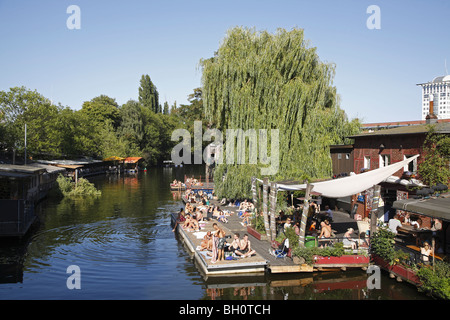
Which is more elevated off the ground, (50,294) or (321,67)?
(321,67)

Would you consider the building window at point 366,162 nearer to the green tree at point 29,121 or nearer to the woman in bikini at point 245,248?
the woman in bikini at point 245,248

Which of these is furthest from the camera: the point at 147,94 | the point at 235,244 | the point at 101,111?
the point at 147,94

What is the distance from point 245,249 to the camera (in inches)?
699

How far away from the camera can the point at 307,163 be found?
2606 cm

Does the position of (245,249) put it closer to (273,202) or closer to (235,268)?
(235,268)

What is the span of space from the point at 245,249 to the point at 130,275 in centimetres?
522

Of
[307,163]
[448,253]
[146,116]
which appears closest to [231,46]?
[307,163]

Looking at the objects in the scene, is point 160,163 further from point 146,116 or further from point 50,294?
point 50,294

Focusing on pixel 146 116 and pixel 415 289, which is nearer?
pixel 415 289

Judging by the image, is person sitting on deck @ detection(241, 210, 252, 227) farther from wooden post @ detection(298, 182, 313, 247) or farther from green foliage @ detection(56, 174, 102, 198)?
green foliage @ detection(56, 174, 102, 198)

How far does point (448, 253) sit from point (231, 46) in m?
20.4

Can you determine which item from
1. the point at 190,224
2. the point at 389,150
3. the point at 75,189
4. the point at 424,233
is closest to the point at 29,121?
the point at 75,189

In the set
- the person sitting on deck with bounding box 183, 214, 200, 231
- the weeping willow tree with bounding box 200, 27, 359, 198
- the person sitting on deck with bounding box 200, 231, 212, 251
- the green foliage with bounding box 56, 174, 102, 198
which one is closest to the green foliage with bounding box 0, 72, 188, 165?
the green foliage with bounding box 56, 174, 102, 198
